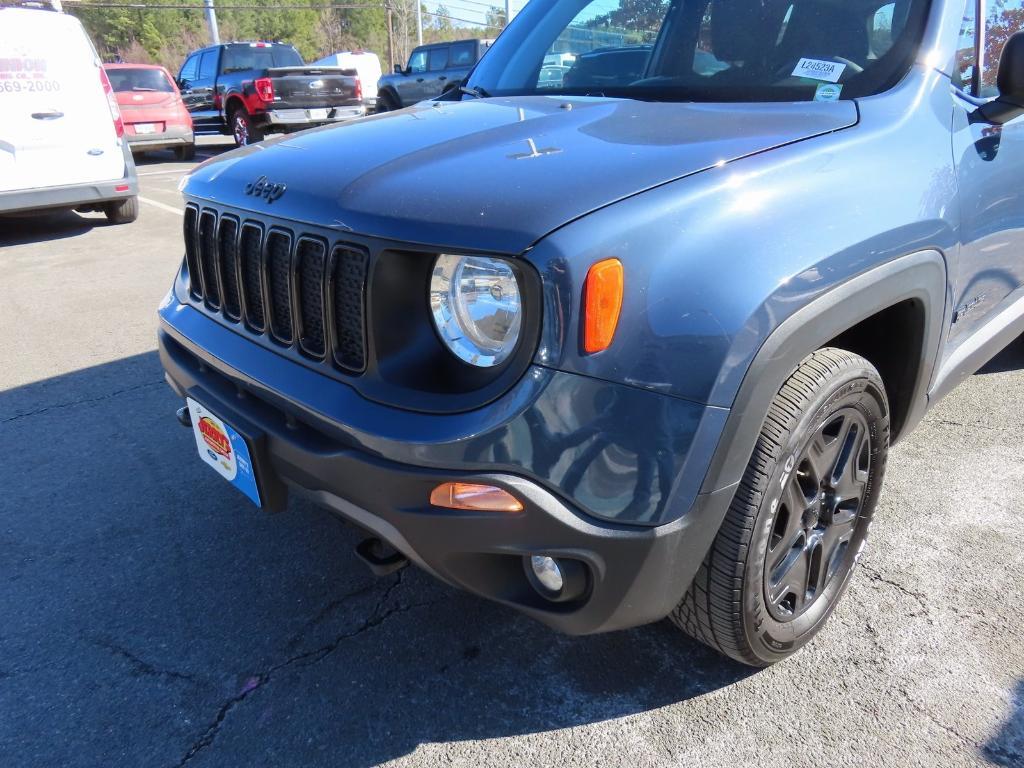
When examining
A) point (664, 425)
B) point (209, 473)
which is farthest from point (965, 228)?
point (209, 473)

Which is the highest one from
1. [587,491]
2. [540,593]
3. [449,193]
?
[449,193]

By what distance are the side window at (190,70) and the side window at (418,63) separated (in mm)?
4157

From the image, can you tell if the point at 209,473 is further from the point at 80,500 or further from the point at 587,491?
the point at 587,491

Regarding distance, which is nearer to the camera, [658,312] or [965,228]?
[658,312]

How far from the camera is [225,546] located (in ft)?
8.95

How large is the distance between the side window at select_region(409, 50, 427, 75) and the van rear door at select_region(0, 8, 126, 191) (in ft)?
32.4

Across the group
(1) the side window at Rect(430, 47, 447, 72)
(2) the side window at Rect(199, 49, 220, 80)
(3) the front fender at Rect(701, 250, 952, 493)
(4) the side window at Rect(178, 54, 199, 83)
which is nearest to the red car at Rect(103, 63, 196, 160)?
(2) the side window at Rect(199, 49, 220, 80)

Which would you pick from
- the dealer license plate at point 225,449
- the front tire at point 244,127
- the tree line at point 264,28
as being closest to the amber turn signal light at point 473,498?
the dealer license plate at point 225,449

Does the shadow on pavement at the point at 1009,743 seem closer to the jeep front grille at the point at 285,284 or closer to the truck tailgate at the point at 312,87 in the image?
the jeep front grille at the point at 285,284

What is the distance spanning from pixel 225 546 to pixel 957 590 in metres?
2.39

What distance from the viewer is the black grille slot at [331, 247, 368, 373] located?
1735mm

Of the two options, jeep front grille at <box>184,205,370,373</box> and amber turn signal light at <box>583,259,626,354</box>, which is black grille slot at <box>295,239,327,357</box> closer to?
jeep front grille at <box>184,205,370,373</box>

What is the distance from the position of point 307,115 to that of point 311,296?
12.0m

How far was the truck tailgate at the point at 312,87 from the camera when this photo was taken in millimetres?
12422
